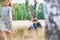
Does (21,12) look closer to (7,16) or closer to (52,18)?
(7,16)

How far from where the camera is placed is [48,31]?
1424mm

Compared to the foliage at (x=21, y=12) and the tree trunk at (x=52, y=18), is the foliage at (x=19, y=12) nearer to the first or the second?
the foliage at (x=21, y=12)

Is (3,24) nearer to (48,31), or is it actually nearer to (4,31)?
(4,31)

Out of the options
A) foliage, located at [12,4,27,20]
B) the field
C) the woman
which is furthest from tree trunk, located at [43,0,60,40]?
the woman

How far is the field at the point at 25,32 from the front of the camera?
144 centimetres

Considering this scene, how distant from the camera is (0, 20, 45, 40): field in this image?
1436 mm

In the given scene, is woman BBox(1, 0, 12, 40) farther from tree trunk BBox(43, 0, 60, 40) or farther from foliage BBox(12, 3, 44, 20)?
tree trunk BBox(43, 0, 60, 40)

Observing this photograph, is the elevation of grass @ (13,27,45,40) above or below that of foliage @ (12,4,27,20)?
below

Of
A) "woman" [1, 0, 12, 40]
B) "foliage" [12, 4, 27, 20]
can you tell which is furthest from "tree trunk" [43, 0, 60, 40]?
"woman" [1, 0, 12, 40]

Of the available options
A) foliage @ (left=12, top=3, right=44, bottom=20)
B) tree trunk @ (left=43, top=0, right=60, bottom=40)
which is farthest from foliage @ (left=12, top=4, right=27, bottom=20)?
tree trunk @ (left=43, top=0, right=60, bottom=40)

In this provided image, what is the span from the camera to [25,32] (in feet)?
4.79

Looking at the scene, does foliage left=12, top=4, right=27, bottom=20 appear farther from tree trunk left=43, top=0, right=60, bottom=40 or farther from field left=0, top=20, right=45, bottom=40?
tree trunk left=43, top=0, right=60, bottom=40

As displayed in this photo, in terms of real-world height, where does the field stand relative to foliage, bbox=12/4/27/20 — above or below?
below

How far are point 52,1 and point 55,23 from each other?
177mm
